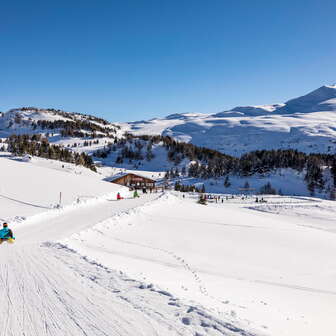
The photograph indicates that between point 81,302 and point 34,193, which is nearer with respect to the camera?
point 81,302

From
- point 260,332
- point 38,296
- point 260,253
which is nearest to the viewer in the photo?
point 260,332

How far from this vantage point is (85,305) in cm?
604

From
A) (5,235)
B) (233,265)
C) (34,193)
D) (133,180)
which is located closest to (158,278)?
(233,265)

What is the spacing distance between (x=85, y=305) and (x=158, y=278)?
10.4ft

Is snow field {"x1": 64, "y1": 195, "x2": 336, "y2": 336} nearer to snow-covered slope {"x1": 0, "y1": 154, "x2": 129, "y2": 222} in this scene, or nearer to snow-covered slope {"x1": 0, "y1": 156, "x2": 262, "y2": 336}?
snow-covered slope {"x1": 0, "y1": 156, "x2": 262, "y2": 336}

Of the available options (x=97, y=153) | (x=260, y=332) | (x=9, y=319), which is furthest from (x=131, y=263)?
(x=97, y=153)

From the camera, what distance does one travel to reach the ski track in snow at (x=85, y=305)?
16.7 ft

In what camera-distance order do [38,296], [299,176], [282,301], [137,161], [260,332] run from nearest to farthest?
[260,332], [38,296], [282,301], [299,176], [137,161]

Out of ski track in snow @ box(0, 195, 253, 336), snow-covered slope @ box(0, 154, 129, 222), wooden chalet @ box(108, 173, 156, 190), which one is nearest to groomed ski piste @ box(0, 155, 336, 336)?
ski track in snow @ box(0, 195, 253, 336)

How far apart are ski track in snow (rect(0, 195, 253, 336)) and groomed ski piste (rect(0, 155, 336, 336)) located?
0.02m

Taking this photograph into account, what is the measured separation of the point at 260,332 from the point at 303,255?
39.8ft

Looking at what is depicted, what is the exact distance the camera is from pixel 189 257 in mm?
12516

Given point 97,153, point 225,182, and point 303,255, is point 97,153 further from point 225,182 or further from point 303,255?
point 303,255

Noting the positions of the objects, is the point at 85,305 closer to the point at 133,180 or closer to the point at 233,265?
the point at 233,265
